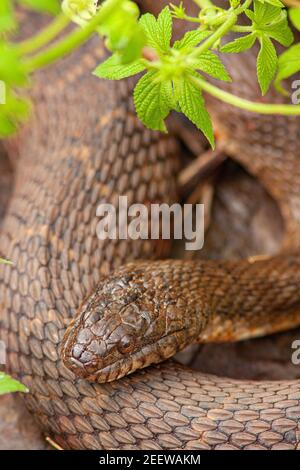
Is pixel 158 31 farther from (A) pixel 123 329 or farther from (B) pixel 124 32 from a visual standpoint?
(A) pixel 123 329

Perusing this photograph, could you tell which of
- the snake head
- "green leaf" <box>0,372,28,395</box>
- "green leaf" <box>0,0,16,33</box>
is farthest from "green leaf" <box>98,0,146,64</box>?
the snake head

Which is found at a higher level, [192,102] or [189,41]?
[189,41]

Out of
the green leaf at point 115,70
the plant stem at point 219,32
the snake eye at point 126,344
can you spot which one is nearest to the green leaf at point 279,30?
the plant stem at point 219,32

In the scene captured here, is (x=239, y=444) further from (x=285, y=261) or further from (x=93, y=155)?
(x=93, y=155)

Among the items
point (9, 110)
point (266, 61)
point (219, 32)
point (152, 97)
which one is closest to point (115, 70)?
point (152, 97)

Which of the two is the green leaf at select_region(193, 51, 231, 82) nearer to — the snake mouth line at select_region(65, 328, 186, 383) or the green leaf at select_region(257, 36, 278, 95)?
the green leaf at select_region(257, 36, 278, 95)

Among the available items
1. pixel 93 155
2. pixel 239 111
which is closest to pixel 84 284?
pixel 93 155

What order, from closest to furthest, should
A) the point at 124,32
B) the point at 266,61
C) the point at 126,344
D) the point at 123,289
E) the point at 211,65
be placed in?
the point at 124,32 < the point at 211,65 < the point at 266,61 < the point at 126,344 < the point at 123,289
